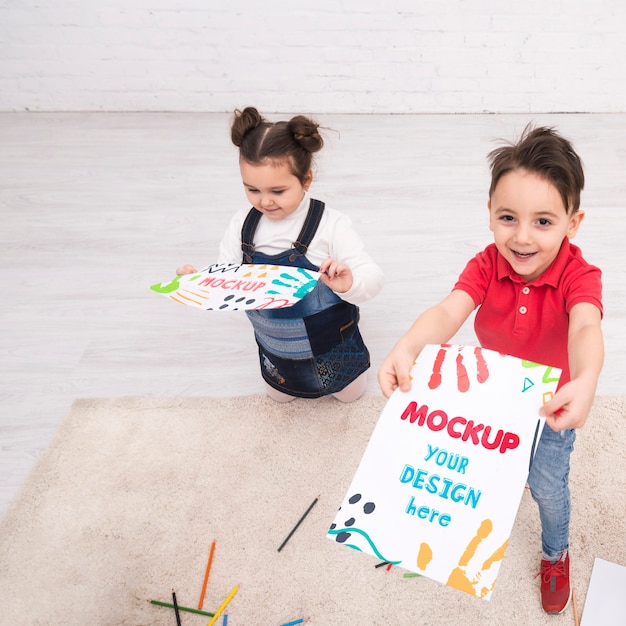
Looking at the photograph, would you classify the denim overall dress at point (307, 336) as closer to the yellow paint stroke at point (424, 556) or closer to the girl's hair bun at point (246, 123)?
the girl's hair bun at point (246, 123)

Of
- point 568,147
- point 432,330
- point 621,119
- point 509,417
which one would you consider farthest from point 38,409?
point 621,119

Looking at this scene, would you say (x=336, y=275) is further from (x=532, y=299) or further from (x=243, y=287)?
(x=532, y=299)

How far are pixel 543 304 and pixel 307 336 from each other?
0.54 metres

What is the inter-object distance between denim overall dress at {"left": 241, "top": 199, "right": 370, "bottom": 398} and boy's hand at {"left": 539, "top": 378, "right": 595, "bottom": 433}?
630 millimetres

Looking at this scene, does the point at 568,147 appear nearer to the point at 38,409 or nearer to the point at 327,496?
the point at 327,496

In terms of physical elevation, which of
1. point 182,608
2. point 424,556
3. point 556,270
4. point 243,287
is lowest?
point 182,608

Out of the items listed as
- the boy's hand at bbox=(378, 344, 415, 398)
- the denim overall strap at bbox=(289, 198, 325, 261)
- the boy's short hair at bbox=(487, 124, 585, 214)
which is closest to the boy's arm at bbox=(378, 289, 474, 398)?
the boy's hand at bbox=(378, 344, 415, 398)

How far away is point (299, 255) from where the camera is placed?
120cm

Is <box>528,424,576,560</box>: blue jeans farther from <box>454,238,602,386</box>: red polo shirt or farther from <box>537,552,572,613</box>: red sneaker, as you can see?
<box>454,238,602,386</box>: red polo shirt

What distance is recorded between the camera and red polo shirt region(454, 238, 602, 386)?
0.88m

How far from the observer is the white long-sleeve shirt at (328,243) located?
1.21 metres

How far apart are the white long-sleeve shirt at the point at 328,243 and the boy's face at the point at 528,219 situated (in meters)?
0.37

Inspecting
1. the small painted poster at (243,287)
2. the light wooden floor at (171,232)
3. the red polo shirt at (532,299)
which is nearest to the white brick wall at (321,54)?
the light wooden floor at (171,232)

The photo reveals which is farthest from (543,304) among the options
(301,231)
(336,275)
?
(301,231)
